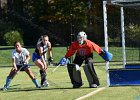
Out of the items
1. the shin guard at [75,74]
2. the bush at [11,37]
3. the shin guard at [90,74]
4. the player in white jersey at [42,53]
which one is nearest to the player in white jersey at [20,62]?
the player in white jersey at [42,53]

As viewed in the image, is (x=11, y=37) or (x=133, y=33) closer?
(x=133, y=33)

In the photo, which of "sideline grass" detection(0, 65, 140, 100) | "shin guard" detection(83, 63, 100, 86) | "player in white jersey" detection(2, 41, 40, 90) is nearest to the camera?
"sideline grass" detection(0, 65, 140, 100)

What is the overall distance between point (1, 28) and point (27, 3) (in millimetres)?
3504

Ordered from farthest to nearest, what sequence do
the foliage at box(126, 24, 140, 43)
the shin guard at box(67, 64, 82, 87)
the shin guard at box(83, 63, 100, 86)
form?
the foliage at box(126, 24, 140, 43), the shin guard at box(67, 64, 82, 87), the shin guard at box(83, 63, 100, 86)

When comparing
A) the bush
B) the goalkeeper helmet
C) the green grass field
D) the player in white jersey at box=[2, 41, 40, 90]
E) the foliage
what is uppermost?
the goalkeeper helmet

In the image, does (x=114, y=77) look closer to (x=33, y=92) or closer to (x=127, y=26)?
(x=33, y=92)

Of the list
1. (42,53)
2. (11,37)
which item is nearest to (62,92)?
(42,53)

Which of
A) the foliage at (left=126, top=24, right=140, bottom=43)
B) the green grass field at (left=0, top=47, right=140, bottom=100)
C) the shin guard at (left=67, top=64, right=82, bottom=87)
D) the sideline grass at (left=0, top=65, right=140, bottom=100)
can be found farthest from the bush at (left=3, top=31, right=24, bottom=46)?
the shin guard at (left=67, top=64, right=82, bottom=87)

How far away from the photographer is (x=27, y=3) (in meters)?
41.7

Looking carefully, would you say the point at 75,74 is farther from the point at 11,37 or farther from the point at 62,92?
the point at 11,37

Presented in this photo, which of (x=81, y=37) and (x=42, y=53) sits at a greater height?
(x=81, y=37)

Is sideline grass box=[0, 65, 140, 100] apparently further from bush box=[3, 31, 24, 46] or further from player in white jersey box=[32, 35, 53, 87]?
bush box=[3, 31, 24, 46]

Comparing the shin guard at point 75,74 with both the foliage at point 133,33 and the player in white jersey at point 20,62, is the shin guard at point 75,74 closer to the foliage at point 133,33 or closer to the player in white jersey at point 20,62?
the player in white jersey at point 20,62

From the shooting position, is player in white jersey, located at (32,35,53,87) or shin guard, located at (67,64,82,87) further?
player in white jersey, located at (32,35,53,87)
